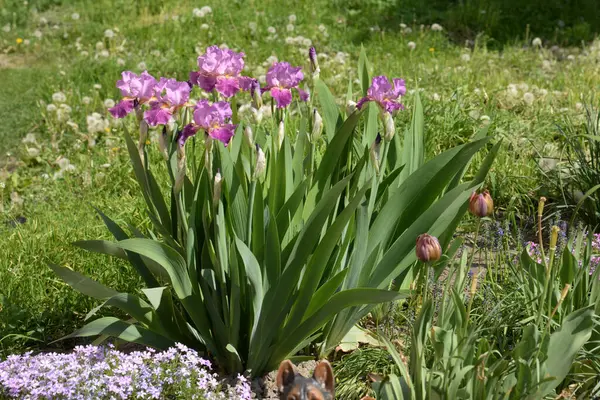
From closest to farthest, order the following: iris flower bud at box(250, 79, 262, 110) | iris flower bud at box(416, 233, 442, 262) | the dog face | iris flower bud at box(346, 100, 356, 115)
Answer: iris flower bud at box(416, 233, 442, 262) → the dog face → iris flower bud at box(250, 79, 262, 110) → iris flower bud at box(346, 100, 356, 115)

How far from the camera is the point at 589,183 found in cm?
380

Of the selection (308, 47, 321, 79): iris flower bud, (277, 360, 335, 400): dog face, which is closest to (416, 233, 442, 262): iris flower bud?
(277, 360, 335, 400): dog face

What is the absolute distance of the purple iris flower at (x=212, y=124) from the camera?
2.25 m

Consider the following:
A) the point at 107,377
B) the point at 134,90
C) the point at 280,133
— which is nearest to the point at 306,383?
the point at 107,377

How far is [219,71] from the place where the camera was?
7.86ft

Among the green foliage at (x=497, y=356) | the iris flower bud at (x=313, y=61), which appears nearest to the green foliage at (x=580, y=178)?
the green foliage at (x=497, y=356)

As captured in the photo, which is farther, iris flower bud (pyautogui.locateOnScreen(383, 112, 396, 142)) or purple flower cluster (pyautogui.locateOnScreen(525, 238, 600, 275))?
purple flower cluster (pyautogui.locateOnScreen(525, 238, 600, 275))

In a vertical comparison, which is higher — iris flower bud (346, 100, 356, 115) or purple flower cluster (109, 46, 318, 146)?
purple flower cluster (109, 46, 318, 146)

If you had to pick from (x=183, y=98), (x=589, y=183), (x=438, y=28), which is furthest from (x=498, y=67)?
(x=183, y=98)

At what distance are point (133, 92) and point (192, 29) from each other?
5561mm

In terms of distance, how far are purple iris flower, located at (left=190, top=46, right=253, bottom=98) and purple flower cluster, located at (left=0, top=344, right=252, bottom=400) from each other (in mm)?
832

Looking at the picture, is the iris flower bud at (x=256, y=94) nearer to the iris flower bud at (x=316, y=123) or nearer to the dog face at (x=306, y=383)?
the iris flower bud at (x=316, y=123)

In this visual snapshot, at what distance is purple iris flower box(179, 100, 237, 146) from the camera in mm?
2248

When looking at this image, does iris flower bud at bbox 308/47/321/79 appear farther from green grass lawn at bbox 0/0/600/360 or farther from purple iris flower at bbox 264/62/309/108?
green grass lawn at bbox 0/0/600/360
